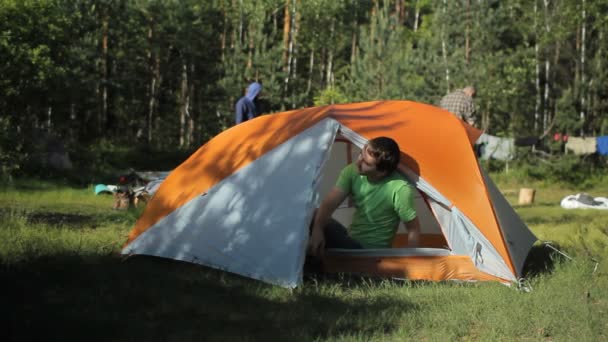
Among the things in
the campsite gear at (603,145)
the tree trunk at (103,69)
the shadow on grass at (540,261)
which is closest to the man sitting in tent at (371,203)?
the shadow on grass at (540,261)

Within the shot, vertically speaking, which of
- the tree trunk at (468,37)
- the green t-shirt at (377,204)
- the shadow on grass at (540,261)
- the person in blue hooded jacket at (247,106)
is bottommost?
the shadow on grass at (540,261)

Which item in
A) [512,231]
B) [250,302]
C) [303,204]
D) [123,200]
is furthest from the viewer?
[123,200]

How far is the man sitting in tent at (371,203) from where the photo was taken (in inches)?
253

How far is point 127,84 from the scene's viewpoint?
30312 mm

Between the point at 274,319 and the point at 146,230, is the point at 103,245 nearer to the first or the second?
the point at 146,230

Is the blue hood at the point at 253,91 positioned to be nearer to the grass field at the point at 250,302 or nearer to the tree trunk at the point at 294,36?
the grass field at the point at 250,302

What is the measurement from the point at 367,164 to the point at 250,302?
149 centimetres

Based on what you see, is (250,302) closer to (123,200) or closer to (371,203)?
(371,203)

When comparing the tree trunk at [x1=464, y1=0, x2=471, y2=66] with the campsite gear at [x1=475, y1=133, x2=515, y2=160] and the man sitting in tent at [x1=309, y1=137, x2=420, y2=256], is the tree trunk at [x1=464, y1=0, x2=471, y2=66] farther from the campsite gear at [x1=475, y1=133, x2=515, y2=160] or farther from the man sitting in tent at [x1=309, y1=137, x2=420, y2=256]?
the man sitting in tent at [x1=309, y1=137, x2=420, y2=256]

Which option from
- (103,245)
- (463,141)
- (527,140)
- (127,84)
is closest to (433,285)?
(463,141)

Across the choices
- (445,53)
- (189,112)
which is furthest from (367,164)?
(189,112)

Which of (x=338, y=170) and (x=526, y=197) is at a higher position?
(x=338, y=170)

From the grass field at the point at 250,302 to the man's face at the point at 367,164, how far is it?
0.80m

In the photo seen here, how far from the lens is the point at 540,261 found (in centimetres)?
760
